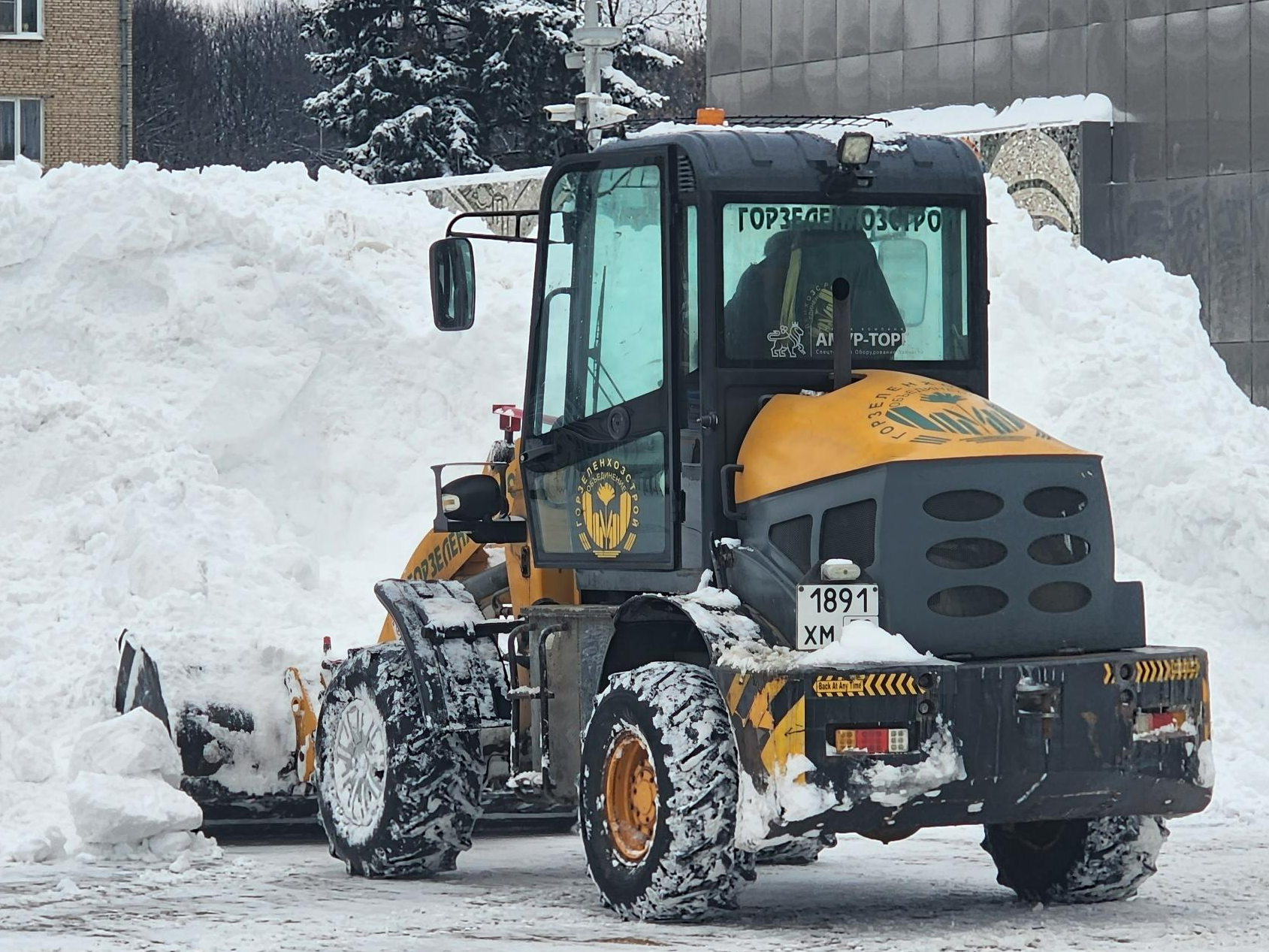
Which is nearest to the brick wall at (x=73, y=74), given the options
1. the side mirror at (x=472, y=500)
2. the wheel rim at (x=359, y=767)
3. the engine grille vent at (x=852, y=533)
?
the side mirror at (x=472, y=500)

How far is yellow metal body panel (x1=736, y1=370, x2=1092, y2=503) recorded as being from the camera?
7781mm

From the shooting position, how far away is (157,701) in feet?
34.0

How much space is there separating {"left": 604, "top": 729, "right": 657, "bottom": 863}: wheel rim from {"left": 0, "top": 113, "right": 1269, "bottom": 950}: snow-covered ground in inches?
12.0

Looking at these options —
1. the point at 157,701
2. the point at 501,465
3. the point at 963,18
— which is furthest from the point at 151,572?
the point at 963,18

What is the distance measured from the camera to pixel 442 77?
43312mm

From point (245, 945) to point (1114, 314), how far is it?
11942 millimetres

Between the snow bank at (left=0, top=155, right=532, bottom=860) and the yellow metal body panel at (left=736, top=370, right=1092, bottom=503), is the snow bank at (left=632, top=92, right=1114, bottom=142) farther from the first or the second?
the yellow metal body panel at (left=736, top=370, right=1092, bottom=503)

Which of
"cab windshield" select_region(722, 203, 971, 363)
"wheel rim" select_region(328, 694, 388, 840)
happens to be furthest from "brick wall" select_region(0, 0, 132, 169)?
"cab windshield" select_region(722, 203, 971, 363)

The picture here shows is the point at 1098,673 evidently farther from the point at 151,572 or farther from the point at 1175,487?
the point at 1175,487

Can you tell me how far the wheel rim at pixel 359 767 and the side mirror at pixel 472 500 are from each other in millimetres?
862

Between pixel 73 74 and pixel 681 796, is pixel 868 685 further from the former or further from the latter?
pixel 73 74

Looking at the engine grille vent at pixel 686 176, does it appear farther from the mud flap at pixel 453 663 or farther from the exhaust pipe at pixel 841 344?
the mud flap at pixel 453 663

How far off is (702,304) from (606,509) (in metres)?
1.00

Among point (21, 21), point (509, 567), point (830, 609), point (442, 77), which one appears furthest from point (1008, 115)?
point (21, 21)
